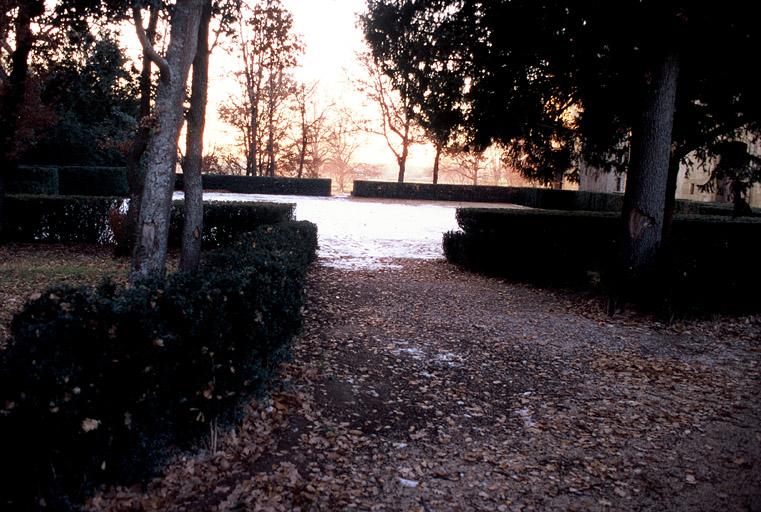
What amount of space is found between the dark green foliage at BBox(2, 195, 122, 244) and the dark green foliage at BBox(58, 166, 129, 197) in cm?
1331

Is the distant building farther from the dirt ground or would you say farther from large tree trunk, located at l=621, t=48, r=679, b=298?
the dirt ground

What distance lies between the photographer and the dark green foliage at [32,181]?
19250mm

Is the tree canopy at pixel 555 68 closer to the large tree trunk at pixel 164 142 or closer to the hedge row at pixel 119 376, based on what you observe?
the large tree trunk at pixel 164 142

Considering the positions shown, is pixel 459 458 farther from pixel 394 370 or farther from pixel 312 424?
pixel 394 370

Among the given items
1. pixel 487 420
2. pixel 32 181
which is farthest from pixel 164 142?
pixel 32 181

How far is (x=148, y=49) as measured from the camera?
5562mm

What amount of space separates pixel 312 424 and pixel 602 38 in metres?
7.77

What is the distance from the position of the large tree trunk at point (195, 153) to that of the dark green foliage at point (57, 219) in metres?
5.17

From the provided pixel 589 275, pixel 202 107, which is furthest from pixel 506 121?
pixel 202 107

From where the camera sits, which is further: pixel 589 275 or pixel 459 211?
pixel 459 211

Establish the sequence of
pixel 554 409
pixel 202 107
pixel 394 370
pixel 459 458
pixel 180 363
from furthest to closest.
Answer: pixel 202 107
pixel 394 370
pixel 554 409
pixel 459 458
pixel 180 363

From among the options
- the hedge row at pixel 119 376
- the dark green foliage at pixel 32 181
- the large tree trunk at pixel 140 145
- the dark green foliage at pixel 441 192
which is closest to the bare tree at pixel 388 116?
the dark green foliage at pixel 441 192

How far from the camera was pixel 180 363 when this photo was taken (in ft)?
10.4

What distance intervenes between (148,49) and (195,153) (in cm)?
228
